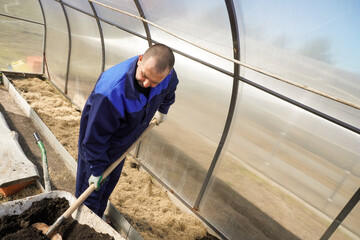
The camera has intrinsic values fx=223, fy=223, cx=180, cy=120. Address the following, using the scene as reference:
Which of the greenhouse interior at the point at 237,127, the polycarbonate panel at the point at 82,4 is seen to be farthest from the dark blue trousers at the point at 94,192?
the polycarbonate panel at the point at 82,4

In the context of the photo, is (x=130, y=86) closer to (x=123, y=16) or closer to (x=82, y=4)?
(x=123, y=16)

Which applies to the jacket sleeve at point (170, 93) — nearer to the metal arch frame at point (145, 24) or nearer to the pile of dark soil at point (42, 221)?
the metal arch frame at point (145, 24)

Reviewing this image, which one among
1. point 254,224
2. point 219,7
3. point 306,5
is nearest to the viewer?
point 306,5

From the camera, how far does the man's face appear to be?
1.79 meters

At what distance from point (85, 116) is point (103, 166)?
0.50 meters

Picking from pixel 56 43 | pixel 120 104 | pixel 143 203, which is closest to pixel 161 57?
pixel 120 104

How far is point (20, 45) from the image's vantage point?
643cm

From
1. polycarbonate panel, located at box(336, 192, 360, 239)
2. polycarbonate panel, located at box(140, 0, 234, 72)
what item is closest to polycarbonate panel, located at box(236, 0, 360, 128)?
polycarbonate panel, located at box(140, 0, 234, 72)

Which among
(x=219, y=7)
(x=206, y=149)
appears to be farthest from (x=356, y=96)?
(x=206, y=149)

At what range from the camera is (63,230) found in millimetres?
1880

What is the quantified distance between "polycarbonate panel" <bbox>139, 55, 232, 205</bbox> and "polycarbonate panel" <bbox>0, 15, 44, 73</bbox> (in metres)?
5.07

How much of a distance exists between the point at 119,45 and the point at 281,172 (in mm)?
3379

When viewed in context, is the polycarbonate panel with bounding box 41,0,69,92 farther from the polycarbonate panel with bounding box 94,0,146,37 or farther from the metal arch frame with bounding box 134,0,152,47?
the metal arch frame with bounding box 134,0,152,47

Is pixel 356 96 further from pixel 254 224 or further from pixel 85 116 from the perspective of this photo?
pixel 85 116
